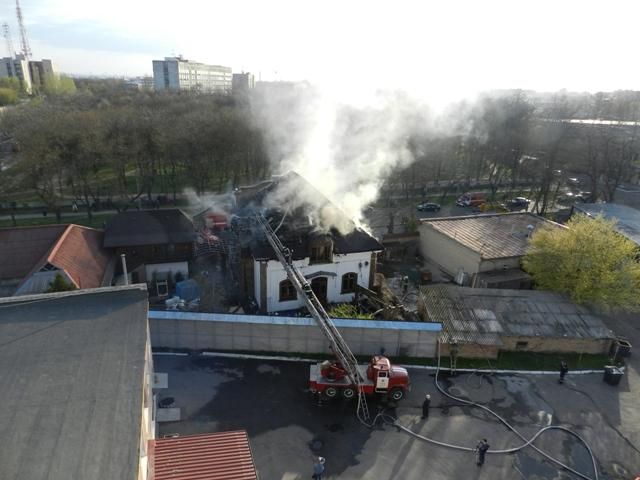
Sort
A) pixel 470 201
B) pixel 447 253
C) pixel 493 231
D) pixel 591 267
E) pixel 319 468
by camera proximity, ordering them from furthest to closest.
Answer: pixel 470 201 < pixel 493 231 < pixel 447 253 < pixel 591 267 < pixel 319 468

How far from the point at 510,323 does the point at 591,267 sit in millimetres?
5416

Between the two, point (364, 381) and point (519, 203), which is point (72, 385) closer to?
point (364, 381)

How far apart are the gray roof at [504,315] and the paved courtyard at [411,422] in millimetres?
1963

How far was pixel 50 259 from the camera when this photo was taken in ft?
62.3

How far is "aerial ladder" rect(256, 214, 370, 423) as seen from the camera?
1490 centimetres

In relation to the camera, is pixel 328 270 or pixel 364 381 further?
pixel 328 270

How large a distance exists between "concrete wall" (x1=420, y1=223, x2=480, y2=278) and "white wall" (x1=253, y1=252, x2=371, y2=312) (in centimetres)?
665

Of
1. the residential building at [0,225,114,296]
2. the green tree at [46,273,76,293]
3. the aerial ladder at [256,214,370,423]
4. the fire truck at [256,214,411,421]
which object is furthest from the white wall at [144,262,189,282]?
the fire truck at [256,214,411,421]

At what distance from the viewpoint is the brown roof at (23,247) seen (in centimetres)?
2156

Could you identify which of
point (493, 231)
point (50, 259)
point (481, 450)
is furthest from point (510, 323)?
point (50, 259)

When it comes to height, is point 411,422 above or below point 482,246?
below

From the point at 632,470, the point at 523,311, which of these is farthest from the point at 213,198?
the point at 632,470

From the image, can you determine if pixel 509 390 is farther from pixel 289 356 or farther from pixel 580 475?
pixel 289 356

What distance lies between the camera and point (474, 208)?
4212cm
